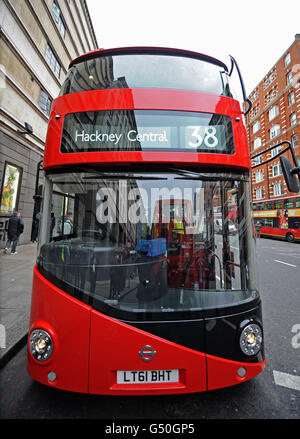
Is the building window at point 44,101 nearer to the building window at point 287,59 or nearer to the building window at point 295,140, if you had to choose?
the building window at point 295,140

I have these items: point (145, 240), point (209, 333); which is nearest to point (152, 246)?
point (145, 240)

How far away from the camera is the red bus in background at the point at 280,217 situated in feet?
59.6

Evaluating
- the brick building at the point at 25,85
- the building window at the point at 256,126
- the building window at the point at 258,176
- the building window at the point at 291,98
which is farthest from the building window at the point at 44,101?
the building window at the point at 256,126

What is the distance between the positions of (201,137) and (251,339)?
196cm

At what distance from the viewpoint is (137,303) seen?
1.94 meters

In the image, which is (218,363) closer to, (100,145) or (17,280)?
(100,145)

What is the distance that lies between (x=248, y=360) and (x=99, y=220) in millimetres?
1892

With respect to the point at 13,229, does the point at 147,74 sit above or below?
above

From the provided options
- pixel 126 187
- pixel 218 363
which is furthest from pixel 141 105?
pixel 218 363

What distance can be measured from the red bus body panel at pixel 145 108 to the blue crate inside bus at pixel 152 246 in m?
0.79

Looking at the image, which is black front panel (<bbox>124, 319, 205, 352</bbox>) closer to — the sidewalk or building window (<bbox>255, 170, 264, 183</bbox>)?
the sidewalk

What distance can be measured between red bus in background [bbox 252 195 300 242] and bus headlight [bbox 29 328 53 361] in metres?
20.6

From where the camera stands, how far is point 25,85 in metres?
10.6

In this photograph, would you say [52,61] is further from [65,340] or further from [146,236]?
[65,340]
